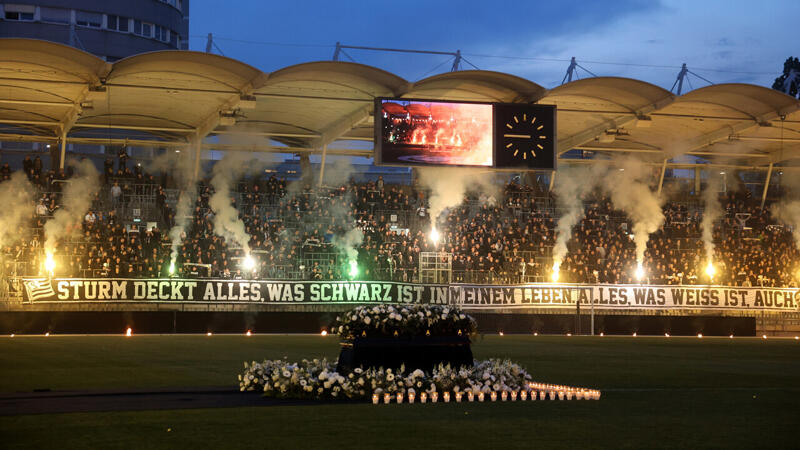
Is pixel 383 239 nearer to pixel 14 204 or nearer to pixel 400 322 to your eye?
pixel 14 204

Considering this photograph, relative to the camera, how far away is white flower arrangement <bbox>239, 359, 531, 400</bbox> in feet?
42.8

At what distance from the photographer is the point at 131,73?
3506cm

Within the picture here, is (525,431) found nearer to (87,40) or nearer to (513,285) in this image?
(513,285)

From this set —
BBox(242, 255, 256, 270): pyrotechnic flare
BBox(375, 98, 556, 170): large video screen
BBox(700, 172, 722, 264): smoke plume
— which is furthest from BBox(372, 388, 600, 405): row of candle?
BBox(700, 172, 722, 264): smoke plume

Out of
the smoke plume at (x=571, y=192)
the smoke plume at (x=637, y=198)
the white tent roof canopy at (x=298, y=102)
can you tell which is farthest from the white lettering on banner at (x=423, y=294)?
the white tent roof canopy at (x=298, y=102)

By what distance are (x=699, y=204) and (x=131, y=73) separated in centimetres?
3193

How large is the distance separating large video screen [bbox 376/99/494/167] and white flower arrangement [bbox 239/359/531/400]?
77.2 ft

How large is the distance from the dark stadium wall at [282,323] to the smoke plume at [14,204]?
601cm

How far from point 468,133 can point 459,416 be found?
26555 millimetres

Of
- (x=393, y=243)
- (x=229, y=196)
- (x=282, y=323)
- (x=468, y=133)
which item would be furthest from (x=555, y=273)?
(x=229, y=196)

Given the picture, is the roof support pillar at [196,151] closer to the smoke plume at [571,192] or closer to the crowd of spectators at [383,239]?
the crowd of spectators at [383,239]

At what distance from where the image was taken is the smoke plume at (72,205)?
3878 cm

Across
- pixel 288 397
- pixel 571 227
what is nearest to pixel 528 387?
pixel 288 397

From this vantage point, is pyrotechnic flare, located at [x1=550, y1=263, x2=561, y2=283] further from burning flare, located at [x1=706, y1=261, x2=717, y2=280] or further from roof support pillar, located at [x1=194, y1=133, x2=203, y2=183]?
roof support pillar, located at [x1=194, y1=133, x2=203, y2=183]
